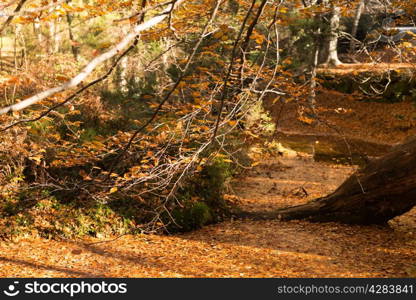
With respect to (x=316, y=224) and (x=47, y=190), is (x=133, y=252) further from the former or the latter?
(x=316, y=224)

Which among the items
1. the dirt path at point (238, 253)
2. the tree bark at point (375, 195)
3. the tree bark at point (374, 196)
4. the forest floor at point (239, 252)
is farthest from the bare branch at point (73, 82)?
the tree bark at point (374, 196)

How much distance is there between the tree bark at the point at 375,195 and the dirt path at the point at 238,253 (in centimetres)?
23

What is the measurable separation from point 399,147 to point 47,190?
6.03 m

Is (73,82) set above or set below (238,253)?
above

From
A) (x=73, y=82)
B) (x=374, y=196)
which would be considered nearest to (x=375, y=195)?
(x=374, y=196)

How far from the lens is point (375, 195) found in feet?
19.6

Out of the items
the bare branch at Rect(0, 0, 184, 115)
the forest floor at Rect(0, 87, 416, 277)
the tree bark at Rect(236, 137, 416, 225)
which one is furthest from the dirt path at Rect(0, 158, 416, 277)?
the bare branch at Rect(0, 0, 184, 115)

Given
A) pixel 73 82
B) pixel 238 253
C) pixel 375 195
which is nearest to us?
pixel 73 82

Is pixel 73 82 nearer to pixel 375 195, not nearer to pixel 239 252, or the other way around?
pixel 239 252

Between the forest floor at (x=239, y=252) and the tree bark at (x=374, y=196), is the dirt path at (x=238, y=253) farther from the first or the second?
the tree bark at (x=374, y=196)

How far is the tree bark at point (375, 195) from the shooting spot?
5594mm

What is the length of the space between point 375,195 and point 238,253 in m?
2.43

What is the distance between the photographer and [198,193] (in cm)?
745

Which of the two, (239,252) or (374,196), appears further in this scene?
(374,196)
